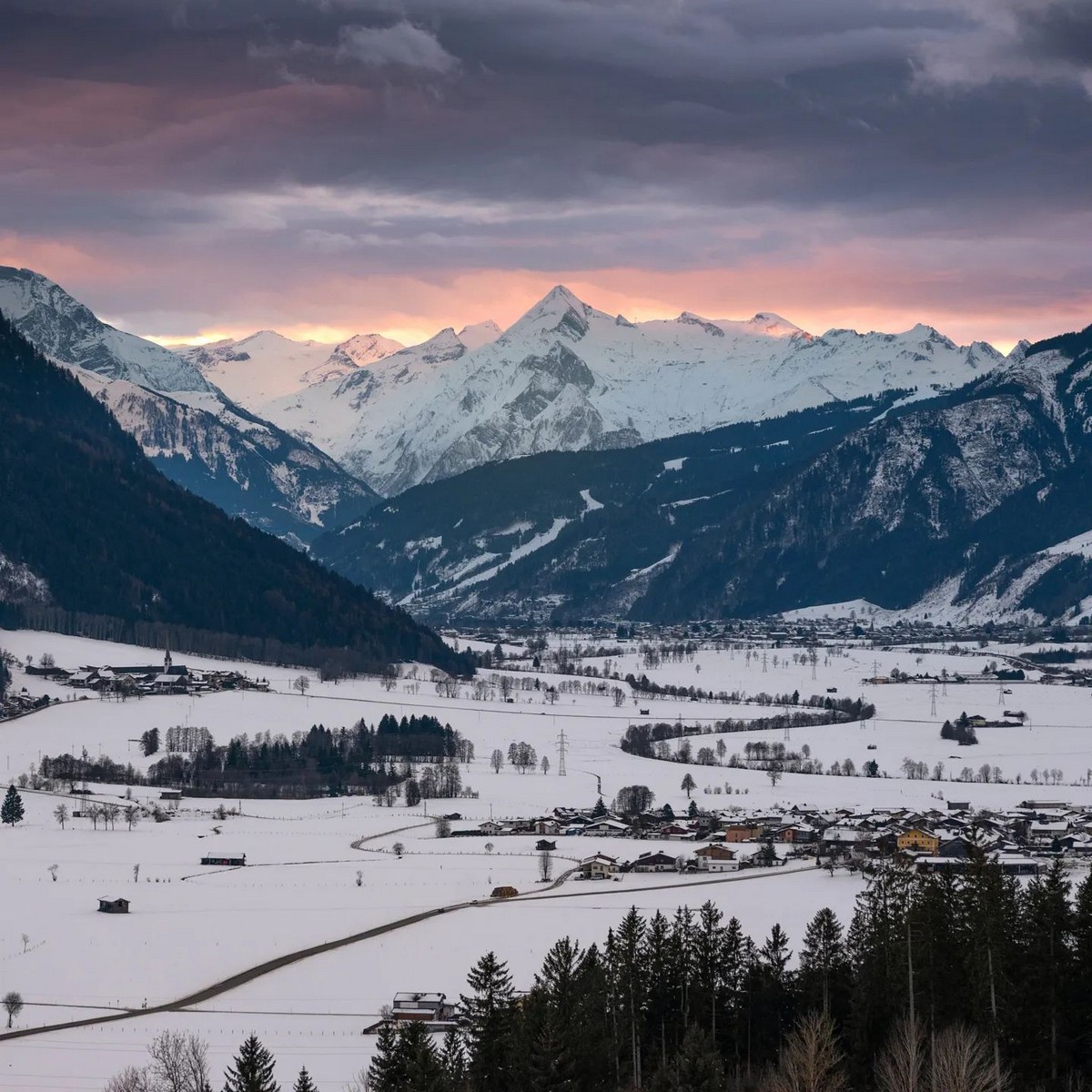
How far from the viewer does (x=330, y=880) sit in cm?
9388

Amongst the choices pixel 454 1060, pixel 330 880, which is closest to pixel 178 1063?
pixel 454 1060

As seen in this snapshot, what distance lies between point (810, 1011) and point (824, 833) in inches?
1838

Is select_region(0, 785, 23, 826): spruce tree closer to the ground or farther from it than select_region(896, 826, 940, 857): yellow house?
farther from it

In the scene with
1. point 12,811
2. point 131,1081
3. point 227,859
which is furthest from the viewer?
point 12,811

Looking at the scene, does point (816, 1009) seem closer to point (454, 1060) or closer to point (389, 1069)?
point (454, 1060)

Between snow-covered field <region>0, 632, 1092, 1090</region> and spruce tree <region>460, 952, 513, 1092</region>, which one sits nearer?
spruce tree <region>460, 952, 513, 1092</region>

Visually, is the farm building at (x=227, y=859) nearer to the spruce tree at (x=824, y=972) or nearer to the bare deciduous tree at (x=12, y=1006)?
the bare deciduous tree at (x=12, y=1006)

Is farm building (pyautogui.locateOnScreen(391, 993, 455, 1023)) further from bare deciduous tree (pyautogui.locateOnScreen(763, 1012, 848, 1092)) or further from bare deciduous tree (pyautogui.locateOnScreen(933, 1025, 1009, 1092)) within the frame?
bare deciduous tree (pyautogui.locateOnScreen(933, 1025, 1009, 1092))

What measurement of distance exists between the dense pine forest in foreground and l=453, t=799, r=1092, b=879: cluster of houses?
24.2 meters

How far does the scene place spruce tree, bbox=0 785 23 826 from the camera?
11569 centimetres

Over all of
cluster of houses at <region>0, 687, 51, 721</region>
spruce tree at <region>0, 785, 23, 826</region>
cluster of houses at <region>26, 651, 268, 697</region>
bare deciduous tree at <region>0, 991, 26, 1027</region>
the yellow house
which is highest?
cluster of houses at <region>26, 651, 268, 697</region>

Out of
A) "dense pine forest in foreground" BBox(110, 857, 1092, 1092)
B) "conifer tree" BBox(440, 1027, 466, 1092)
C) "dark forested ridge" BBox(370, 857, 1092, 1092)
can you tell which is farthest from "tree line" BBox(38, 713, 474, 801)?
"conifer tree" BBox(440, 1027, 466, 1092)

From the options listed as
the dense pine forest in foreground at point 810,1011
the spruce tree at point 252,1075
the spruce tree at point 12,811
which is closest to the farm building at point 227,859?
the spruce tree at point 12,811

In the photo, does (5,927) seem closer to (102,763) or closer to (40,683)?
(102,763)
